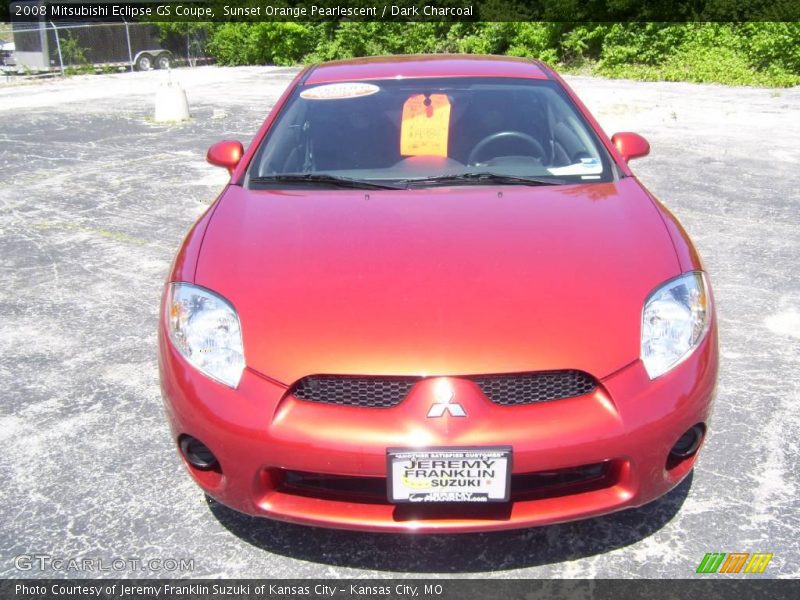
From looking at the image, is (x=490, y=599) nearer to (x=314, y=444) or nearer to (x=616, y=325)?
(x=314, y=444)

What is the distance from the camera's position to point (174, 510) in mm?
2576

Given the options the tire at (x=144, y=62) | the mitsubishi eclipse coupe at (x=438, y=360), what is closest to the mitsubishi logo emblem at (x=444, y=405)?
the mitsubishi eclipse coupe at (x=438, y=360)

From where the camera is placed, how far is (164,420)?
123 inches

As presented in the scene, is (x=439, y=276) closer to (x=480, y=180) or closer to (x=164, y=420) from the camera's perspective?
(x=480, y=180)

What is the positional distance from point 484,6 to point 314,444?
66.7ft

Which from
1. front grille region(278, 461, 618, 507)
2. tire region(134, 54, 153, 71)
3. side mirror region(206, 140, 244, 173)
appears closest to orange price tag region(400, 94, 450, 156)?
side mirror region(206, 140, 244, 173)

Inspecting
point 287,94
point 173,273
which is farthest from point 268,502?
point 287,94

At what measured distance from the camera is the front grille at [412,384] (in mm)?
2004

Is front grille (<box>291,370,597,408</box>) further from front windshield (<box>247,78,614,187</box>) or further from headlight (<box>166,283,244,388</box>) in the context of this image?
front windshield (<box>247,78,614,187</box>)

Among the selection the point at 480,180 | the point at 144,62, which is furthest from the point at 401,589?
the point at 144,62

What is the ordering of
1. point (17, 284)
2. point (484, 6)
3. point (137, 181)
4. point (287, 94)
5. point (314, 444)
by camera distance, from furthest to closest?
point (484, 6), point (137, 181), point (17, 284), point (287, 94), point (314, 444)

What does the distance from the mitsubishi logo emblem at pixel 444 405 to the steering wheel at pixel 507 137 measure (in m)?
1.43

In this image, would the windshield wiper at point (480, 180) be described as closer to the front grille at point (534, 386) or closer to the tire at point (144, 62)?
the front grille at point (534, 386)

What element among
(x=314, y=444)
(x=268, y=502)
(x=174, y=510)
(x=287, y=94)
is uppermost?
(x=287, y=94)
